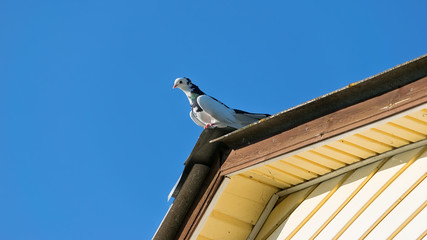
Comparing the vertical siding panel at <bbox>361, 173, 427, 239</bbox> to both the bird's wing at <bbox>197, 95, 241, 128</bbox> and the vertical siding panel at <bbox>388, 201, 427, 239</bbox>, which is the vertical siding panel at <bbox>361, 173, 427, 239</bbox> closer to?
the vertical siding panel at <bbox>388, 201, 427, 239</bbox>

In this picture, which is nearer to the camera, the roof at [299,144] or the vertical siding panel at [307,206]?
the roof at [299,144]

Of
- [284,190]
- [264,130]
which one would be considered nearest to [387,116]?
[264,130]

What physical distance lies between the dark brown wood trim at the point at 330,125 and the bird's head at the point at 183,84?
153 inches

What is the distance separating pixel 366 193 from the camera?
412cm

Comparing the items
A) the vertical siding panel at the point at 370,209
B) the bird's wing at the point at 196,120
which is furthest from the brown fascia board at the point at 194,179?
the bird's wing at the point at 196,120

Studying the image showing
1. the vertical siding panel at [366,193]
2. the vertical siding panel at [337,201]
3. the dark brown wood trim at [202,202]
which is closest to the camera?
the vertical siding panel at [366,193]

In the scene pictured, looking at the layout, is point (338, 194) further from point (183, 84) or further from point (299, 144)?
point (183, 84)

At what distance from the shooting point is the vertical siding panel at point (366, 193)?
4.08 metres

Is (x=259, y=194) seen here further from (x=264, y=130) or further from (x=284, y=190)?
(x=264, y=130)

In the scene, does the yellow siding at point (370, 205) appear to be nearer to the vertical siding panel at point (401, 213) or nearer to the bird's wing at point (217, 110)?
the vertical siding panel at point (401, 213)

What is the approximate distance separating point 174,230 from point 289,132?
1.06m

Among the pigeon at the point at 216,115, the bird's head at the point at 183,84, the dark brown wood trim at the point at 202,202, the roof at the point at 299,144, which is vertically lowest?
the dark brown wood trim at the point at 202,202

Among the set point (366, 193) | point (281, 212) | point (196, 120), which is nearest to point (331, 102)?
point (366, 193)

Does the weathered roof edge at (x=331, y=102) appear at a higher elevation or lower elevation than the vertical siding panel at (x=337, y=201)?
higher
